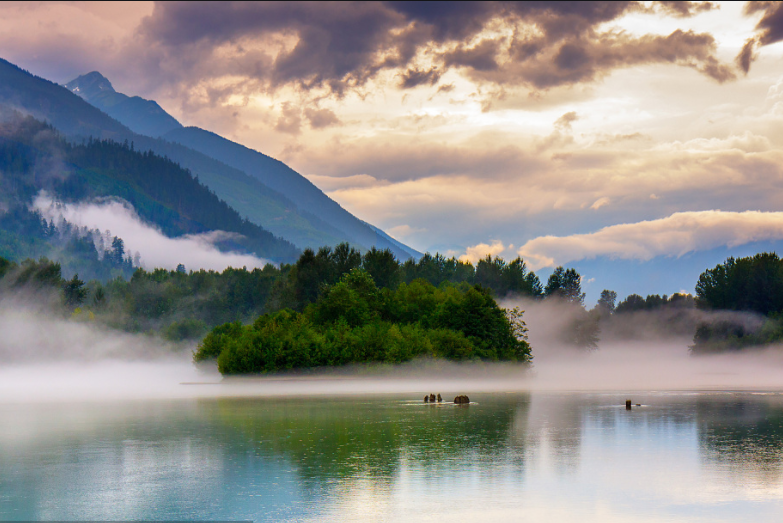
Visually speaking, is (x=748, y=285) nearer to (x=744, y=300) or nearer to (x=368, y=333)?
(x=744, y=300)

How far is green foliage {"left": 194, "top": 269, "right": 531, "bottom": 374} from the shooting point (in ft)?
397

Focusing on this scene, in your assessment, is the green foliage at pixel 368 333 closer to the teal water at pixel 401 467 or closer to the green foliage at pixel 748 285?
the teal water at pixel 401 467

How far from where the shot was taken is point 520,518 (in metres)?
24.0

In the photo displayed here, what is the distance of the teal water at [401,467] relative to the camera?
83.2 feet

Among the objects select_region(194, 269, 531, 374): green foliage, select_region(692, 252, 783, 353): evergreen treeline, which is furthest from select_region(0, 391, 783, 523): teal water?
select_region(692, 252, 783, 353): evergreen treeline

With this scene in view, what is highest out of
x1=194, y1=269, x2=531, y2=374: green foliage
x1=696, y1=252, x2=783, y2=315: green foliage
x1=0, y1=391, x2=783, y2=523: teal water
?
x1=696, y1=252, x2=783, y2=315: green foliage

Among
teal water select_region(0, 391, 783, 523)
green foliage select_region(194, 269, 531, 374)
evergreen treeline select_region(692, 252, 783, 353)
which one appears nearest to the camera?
teal water select_region(0, 391, 783, 523)

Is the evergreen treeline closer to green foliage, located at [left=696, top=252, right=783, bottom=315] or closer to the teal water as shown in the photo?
green foliage, located at [left=696, top=252, right=783, bottom=315]

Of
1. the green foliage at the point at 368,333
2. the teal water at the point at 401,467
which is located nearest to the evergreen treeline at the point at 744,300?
the green foliage at the point at 368,333

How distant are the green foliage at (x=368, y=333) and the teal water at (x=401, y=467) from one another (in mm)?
60503

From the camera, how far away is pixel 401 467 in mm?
33000

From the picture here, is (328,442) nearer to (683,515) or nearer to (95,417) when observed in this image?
(683,515)

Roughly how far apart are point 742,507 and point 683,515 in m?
2.37

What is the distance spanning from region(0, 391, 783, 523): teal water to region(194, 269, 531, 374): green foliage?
60503 mm
